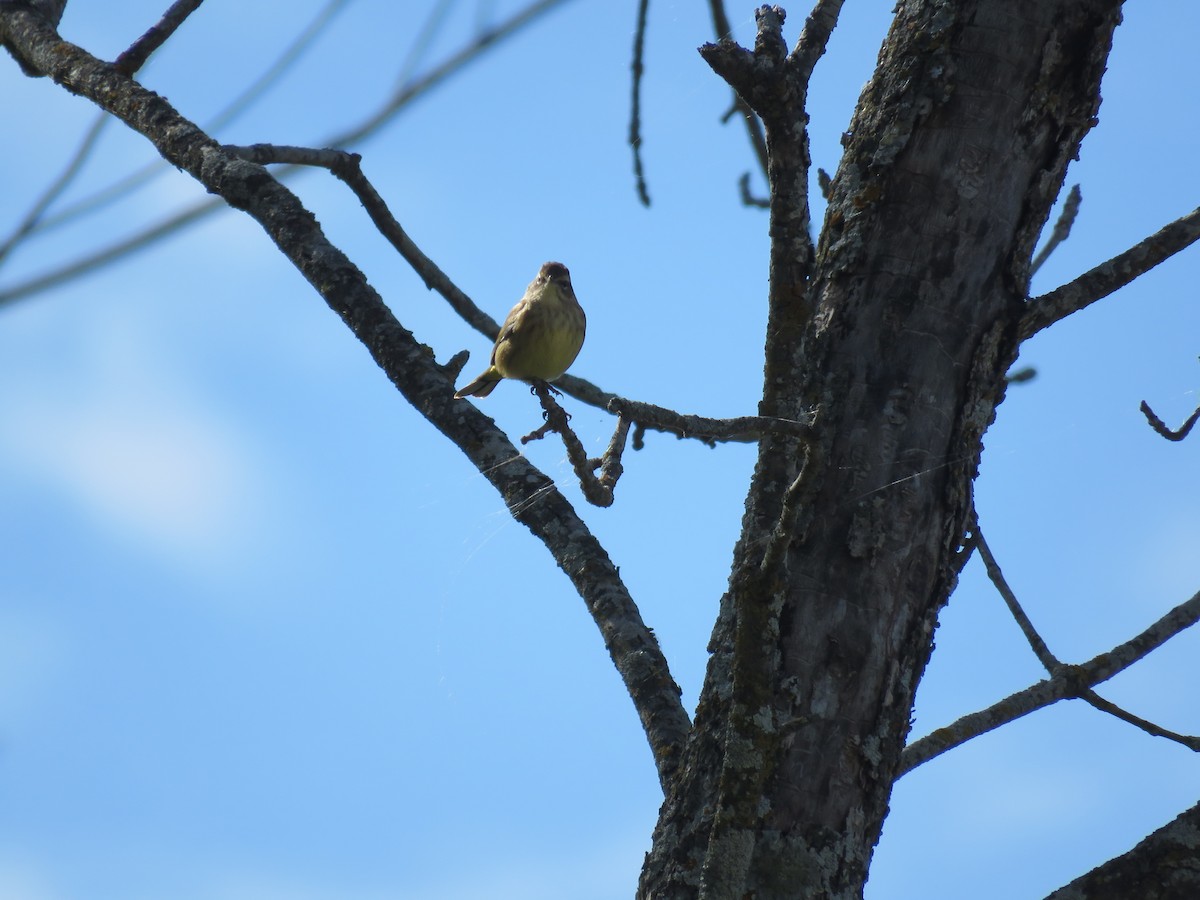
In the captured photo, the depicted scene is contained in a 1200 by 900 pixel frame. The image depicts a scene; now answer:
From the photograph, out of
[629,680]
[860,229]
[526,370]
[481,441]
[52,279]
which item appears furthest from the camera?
[526,370]

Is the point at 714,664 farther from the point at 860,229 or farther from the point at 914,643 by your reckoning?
the point at 860,229

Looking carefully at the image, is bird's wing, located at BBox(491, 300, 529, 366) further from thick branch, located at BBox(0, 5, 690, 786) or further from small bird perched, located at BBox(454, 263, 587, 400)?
thick branch, located at BBox(0, 5, 690, 786)

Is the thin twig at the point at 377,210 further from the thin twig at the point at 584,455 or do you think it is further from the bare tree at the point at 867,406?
the bare tree at the point at 867,406

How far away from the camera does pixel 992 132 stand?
203 cm

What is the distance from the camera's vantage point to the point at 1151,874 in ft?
6.23

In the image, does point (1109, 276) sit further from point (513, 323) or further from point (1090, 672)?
point (513, 323)

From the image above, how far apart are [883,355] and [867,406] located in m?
0.09

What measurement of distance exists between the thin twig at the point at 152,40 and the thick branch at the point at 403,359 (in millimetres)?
41

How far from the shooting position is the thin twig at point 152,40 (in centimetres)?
349

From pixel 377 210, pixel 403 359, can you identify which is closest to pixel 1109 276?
pixel 403 359

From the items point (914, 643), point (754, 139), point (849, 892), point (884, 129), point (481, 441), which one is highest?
point (754, 139)

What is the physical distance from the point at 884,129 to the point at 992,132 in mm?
181

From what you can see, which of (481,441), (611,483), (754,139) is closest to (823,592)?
(611,483)

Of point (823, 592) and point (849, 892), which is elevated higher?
point (823, 592)
